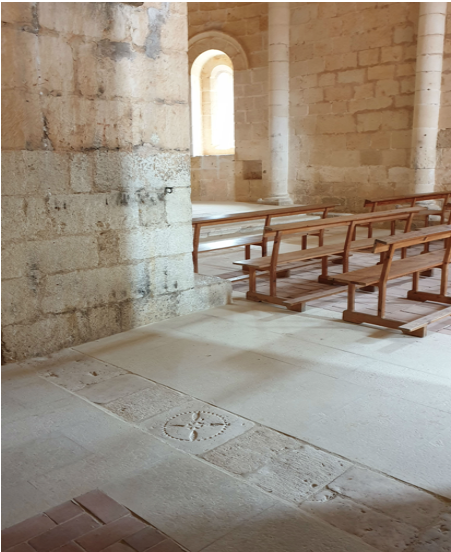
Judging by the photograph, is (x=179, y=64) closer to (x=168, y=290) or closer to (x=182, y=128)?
(x=182, y=128)

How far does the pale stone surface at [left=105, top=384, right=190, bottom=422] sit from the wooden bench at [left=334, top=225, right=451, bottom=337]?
1692mm

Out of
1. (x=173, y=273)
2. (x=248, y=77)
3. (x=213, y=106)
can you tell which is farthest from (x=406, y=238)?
(x=213, y=106)

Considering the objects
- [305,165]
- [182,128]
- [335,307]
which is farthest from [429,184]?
[182,128]

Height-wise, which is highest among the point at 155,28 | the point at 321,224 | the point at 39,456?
the point at 155,28

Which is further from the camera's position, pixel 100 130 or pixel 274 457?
pixel 100 130

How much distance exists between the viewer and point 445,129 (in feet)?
29.2

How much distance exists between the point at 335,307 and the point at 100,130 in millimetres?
2254

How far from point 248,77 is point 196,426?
991 cm

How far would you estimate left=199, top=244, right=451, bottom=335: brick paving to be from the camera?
425 centimetres

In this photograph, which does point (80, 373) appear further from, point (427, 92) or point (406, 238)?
point (427, 92)

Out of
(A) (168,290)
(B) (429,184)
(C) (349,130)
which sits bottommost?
(A) (168,290)

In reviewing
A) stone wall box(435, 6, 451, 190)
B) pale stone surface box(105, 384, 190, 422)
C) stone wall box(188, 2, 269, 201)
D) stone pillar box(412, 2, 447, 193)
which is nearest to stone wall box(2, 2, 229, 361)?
pale stone surface box(105, 384, 190, 422)

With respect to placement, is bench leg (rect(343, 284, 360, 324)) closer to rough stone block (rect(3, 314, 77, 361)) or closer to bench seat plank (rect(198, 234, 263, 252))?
bench seat plank (rect(198, 234, 263, 252))

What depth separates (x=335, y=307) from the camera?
4.47 m
